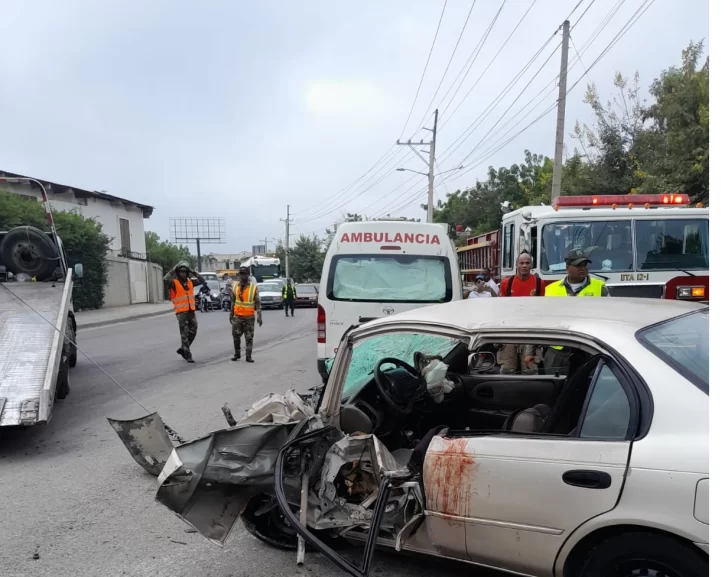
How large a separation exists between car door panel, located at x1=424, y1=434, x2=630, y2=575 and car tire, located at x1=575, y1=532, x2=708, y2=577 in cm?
14

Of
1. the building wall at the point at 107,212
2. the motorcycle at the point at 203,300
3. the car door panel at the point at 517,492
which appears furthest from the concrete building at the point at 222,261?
the car door panel at the point at 517,492

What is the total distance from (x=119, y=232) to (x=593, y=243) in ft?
124

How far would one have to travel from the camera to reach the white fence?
30438mm

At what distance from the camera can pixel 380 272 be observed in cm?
810

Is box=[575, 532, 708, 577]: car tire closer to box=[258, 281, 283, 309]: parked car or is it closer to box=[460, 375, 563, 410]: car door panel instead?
box=[460, 375, 563, 410]: car door panel

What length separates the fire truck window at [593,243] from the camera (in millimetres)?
8539

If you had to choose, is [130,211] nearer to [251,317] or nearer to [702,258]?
[251,317]

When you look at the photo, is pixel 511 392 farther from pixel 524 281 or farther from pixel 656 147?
pixel 656 147

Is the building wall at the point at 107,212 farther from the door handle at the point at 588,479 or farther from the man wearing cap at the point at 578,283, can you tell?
the door handle at the point at 588,479

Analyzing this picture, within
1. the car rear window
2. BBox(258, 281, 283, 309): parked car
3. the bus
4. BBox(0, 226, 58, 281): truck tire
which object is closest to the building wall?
BBox(258, 281, 283, 309): parked car

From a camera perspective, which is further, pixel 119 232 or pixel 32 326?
pixel 119 232

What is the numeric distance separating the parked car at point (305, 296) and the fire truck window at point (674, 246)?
79.0 ft

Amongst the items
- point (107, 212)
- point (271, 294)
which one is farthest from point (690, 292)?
point (107, 212)
